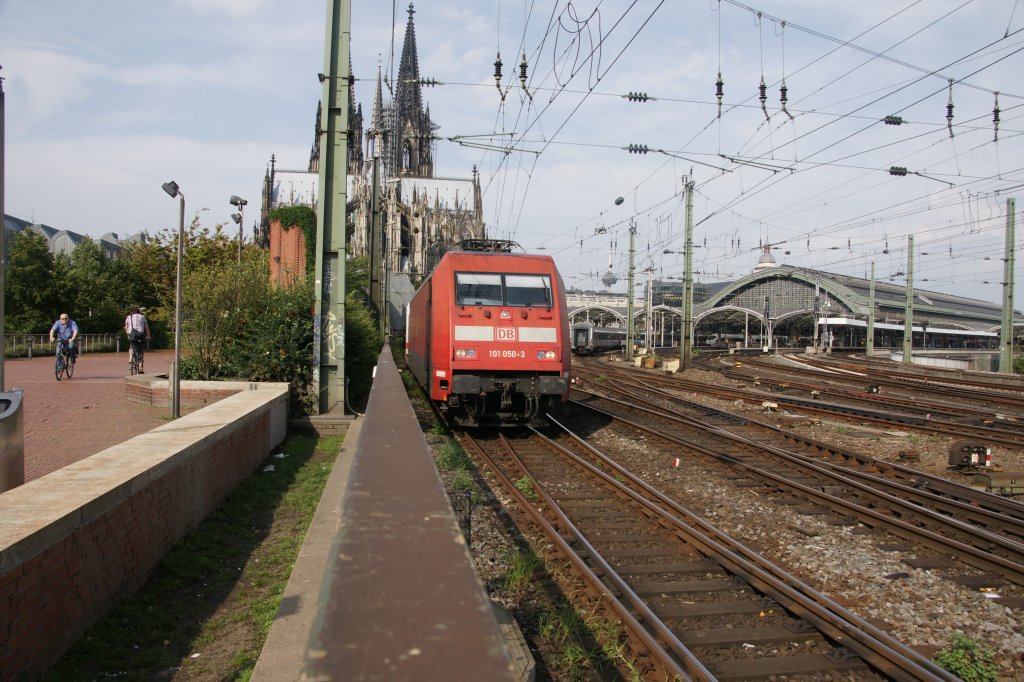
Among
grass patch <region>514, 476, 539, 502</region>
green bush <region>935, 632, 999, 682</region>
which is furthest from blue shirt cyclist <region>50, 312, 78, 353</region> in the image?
green bush <region>935, 632, 999, 682</region>

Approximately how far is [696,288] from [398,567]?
331ft

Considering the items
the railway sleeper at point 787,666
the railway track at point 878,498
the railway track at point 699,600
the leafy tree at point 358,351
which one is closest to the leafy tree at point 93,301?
the leafy tree at point 358,351

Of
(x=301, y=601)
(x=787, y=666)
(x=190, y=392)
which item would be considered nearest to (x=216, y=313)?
(x=190, y=392)

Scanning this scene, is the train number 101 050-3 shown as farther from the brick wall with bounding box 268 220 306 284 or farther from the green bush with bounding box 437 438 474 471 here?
the brick wall with bounding box 268 220 306 284

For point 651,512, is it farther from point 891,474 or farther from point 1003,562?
point 891,474

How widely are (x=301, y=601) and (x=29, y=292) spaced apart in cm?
4358

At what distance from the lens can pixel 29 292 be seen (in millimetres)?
39406

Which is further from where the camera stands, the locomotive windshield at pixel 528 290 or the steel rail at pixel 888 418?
the locomotive windshield at pixel 528 290

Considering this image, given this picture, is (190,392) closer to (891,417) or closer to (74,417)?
(74,417)

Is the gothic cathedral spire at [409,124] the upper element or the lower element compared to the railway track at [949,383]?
upper

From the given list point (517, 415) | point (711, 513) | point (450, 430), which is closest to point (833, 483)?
point (711, 513)

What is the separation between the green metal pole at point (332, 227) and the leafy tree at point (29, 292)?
33.4m

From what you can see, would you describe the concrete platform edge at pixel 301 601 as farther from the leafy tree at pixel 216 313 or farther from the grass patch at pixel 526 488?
the leafy tree at pixel 216 313

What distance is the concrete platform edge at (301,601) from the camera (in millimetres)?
2912
